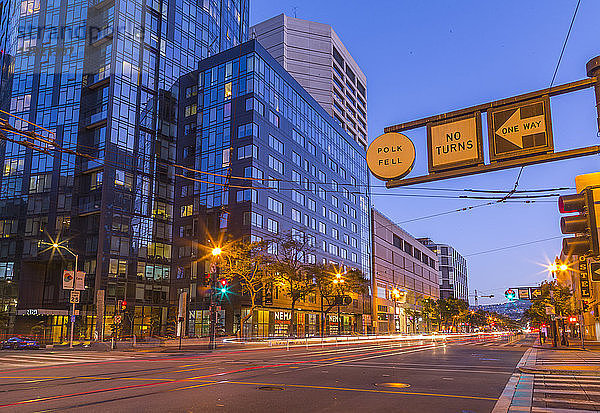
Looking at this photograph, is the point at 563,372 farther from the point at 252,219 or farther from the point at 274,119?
the point at 274,119

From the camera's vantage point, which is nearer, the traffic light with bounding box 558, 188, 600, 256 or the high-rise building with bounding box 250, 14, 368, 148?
the traffic light with bounding box 558, 188, 600, 256

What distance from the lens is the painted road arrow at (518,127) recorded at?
26.3ft

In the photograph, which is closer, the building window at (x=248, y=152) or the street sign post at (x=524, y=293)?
the building window at (x=248, y=152)

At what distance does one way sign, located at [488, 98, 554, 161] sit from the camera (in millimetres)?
7941

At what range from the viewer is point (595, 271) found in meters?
7.67

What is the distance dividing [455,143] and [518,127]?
101cm

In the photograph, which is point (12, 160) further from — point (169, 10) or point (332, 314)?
point (332, 314)

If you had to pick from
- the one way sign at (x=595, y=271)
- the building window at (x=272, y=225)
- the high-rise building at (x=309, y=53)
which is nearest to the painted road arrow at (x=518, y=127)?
the one way sign at (x=595, y=271)

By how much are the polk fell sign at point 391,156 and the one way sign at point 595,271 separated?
3.24 m

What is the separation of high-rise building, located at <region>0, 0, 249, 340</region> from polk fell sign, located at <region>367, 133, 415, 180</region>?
6439 cm

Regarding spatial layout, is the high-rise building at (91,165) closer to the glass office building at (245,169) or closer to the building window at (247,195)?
the glass office building at (245,169)

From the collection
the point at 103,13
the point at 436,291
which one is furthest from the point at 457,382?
the point at 436,291

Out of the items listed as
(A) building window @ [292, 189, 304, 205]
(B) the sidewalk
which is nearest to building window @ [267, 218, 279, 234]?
(A) building window @ [292, 189, 304, 205]

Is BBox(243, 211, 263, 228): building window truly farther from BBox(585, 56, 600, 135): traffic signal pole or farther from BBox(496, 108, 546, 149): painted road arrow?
BBox(585, 56, 600, 135): traffic signal pole
